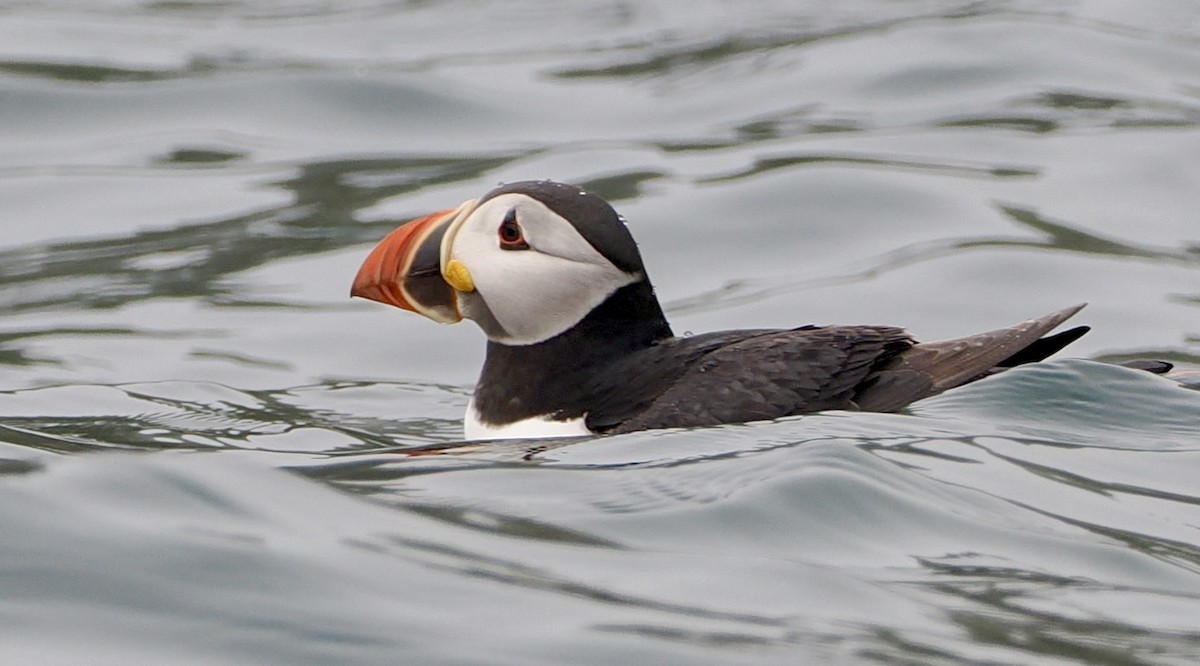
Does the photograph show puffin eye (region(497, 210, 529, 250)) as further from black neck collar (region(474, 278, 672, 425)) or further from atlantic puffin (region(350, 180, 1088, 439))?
black neck collar (region(474, 278, 672, 425))

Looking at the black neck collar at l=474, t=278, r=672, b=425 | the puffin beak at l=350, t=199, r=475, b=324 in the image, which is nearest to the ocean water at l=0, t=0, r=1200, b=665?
the black neck collar at l=474, t=278, r=672, b=425

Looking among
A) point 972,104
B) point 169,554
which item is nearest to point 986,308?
point 972,104

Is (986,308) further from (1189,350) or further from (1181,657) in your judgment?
(1181,657)

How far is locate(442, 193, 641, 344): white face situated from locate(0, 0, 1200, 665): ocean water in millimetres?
439

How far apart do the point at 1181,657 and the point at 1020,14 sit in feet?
33.4

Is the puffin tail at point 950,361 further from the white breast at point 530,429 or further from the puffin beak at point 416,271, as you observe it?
the puffin beak at point 416,271

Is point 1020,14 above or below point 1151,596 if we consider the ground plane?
above

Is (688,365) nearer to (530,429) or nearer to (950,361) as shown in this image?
(530,429)

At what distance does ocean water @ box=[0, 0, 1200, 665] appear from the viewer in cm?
363

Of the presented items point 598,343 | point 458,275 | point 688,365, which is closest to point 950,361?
point 688,365

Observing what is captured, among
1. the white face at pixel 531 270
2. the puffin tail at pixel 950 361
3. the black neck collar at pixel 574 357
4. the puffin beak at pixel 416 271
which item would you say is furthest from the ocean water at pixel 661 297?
the puffin beak at pixel 416 271

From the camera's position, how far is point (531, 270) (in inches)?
208

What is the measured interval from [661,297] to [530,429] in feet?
11.8

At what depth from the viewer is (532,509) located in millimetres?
4328
